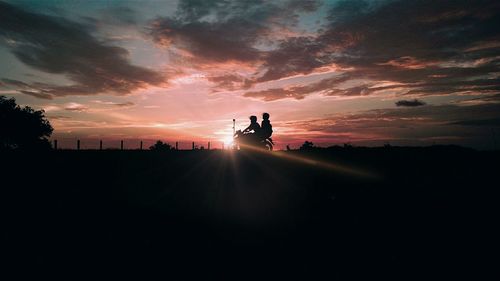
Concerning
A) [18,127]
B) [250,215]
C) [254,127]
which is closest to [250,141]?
[254,127]

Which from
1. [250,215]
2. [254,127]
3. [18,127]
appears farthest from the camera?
[18,127]

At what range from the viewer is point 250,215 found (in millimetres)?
12570

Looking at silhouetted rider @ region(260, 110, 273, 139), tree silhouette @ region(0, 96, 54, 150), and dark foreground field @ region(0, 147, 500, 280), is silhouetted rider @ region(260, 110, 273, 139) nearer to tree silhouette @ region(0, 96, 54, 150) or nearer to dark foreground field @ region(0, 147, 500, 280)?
dark foreground field @ region(0, 147, 500, 280)

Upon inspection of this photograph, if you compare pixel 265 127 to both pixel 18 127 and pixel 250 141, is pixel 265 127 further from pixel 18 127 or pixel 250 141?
pixel 18 127

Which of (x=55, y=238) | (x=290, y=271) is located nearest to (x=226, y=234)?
(x=290, y=271)

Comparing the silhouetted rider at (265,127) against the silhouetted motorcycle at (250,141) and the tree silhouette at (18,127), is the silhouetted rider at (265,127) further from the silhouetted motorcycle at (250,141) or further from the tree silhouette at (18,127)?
the tree silhouette at (18,127)

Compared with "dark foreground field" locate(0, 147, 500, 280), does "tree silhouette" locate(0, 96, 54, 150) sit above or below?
above

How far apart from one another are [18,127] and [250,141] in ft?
142

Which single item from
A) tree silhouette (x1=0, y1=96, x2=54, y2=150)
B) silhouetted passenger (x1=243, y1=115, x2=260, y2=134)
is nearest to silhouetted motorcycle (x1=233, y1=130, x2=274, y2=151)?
silhouetted passenger (x1=243, y1=115, x2=260, y2=134)

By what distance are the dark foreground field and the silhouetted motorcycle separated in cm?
115

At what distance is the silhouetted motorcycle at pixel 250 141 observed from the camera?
47.6 feet

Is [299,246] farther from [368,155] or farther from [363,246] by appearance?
[368,155]

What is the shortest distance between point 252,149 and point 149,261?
7.46 metres

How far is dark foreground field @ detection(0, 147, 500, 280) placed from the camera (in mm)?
7812
